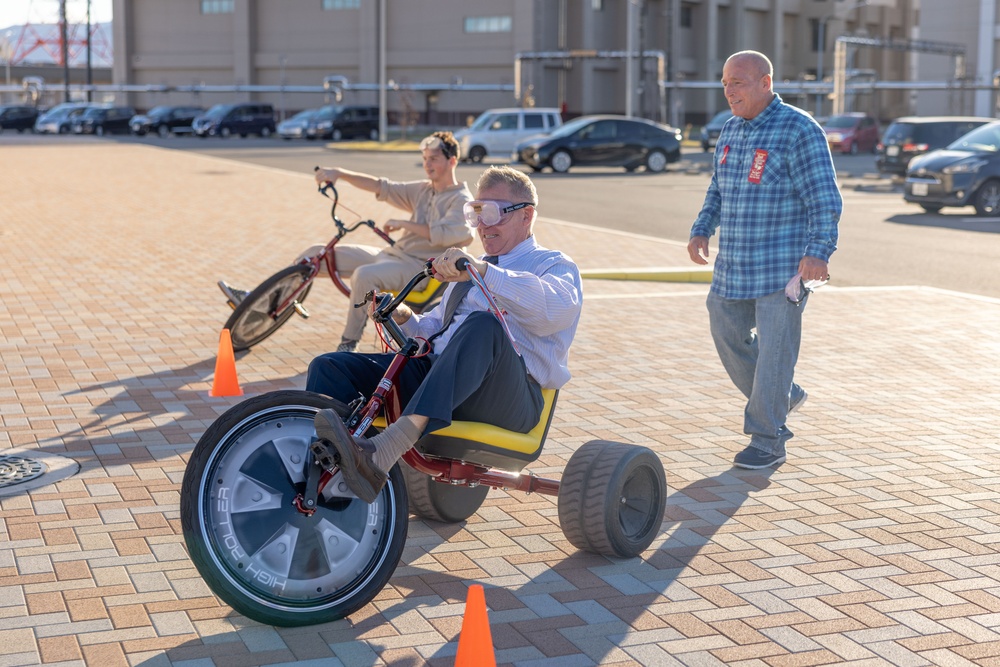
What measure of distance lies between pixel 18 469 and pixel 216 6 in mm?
80290

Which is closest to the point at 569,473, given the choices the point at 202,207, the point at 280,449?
the point at 280,449

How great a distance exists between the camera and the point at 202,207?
66.8 feet

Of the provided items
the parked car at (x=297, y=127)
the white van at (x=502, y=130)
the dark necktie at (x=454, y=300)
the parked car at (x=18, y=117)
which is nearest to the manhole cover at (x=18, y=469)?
the dark necktie at (x=454, y=300)

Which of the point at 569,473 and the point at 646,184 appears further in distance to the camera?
the point at 646,184

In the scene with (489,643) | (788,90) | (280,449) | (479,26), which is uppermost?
(479,26)

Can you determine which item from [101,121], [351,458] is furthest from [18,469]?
[101,121]

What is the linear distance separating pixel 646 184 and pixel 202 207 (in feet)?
40.0

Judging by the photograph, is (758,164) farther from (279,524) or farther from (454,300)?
(279,524)

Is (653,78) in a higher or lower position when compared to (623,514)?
higher

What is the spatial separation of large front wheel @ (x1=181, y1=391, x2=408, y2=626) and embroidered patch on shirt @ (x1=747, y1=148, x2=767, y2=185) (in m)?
2.67

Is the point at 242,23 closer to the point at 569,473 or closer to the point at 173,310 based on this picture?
the point at 173,310

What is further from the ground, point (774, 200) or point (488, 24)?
point (488, 24)

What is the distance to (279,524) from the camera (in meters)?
4.13

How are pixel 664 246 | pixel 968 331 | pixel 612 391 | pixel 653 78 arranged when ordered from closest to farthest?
pixel 612 391 → pixel 968 331 → pixel 664 246 → pixel 653 78
